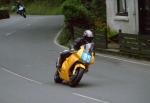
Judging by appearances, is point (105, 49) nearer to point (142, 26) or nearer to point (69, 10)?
point (142, 26)

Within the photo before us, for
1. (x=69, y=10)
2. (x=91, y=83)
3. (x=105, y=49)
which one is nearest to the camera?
(x=91, y=83)

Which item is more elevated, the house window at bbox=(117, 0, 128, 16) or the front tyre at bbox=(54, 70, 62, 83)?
the house window at bbox=(117, 0, 128, 16)

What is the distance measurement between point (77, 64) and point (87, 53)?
42 centimetres

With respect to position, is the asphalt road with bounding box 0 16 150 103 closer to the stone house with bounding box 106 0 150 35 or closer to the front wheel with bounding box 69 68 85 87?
the front wheel with bounding box 69 68 85 87

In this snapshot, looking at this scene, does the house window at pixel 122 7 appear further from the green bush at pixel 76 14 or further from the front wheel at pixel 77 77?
the front wheel at pixel 77 77

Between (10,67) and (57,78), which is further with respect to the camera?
(10,67)

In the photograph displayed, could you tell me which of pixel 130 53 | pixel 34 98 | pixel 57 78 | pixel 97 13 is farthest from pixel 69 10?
pixel 34 98

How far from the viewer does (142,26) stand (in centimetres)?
2786

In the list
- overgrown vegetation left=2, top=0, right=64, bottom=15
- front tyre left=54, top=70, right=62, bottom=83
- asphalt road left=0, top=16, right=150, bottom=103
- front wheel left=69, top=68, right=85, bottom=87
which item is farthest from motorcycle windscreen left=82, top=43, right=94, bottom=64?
overgrown vegetation left=2, top=0, right=64, bottom=15

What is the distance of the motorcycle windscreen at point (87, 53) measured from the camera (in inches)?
618

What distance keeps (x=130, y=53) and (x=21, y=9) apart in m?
37.6

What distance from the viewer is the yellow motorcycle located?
15.7m

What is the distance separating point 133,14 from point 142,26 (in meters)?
0.77

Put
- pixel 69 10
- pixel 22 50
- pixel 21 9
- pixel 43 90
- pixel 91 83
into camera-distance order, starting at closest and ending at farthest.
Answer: pixel 43 90
pixel 91 83
pixel 22 50
pixel 69 10
pixel 21 9
